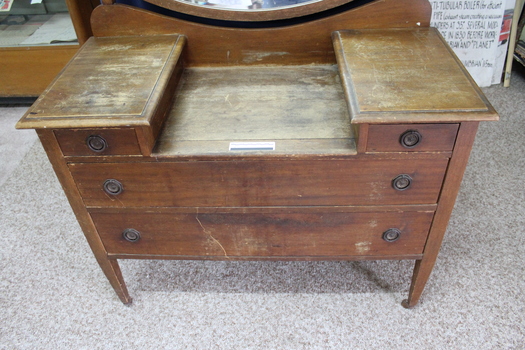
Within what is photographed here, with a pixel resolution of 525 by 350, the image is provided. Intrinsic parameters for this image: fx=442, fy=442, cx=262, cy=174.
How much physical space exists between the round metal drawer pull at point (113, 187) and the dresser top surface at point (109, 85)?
19cm

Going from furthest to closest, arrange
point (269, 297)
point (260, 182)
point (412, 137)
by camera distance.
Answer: point (269, 297)
point (260, 182)
point (412, 137)

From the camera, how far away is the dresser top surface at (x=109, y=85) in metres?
1.04

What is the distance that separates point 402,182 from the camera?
1.14 meters

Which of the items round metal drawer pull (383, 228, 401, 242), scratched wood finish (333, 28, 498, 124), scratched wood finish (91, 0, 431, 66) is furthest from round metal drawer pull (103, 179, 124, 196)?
round metal drawer pull (383, 228, 401, 242)

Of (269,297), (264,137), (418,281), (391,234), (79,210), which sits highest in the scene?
(264,137)

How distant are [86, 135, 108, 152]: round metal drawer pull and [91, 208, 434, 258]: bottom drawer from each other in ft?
0.74

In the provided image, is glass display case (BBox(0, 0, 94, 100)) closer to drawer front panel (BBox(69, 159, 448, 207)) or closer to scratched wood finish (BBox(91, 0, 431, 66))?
scratched wood finish (BBox(91, 0, 431, 66))

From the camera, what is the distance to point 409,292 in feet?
4.74

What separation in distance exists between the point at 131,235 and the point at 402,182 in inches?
30.8

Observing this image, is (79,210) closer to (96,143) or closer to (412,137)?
(96,143)

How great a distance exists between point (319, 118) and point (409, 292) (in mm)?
682

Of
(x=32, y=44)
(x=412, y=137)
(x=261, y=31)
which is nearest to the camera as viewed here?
(x=412, y=137)

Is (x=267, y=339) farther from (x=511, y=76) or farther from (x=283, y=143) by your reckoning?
(x=511, y=76)

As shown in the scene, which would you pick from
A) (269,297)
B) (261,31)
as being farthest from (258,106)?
(269,297)
